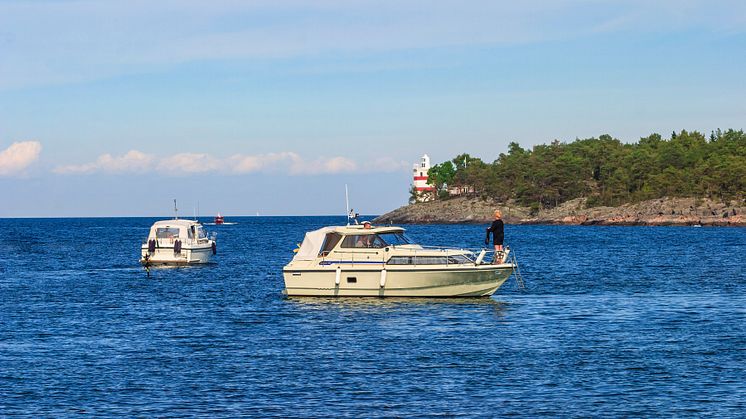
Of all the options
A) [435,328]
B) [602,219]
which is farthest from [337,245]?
[602,219]

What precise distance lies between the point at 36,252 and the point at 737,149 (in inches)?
5481

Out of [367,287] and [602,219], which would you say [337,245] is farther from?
[602,219]

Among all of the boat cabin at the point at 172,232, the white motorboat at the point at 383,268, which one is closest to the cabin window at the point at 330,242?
the white motorboat at the point at 383,268

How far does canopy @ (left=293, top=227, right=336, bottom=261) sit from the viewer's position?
40.2 metres

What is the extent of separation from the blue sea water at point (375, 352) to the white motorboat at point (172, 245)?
13.0m

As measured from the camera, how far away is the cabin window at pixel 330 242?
40.3 m

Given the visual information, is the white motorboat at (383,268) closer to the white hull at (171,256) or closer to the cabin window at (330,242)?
the cabin window at (330,242)

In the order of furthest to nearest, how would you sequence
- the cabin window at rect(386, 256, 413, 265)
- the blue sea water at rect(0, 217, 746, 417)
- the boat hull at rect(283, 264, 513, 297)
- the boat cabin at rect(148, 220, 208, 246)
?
the boat cabin at rect(148, 220, 208, 246) → the cabin window at rect(386, 256, 413, 265) → the boat hull at rect(283, 264, 513, 297) → the blue sea water at rect(0, 217, 746, 417)

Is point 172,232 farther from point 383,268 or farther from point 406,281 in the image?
point 406,281

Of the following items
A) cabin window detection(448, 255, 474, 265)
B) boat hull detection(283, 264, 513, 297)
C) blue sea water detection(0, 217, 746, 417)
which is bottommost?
blue sea water detection(0, 217, 746, 417)

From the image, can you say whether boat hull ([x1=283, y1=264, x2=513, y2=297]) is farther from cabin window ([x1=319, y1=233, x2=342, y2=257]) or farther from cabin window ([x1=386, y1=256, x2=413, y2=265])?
cabin window ([x1=319, y1=233, x2=342, y2=257])

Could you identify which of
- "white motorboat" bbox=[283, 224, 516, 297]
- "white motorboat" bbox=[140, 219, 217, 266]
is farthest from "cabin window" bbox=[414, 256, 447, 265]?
"white motorboat" bbox=[140, 219, 217, 266]

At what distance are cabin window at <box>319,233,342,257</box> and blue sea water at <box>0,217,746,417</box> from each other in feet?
7.03

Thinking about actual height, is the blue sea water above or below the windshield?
below
